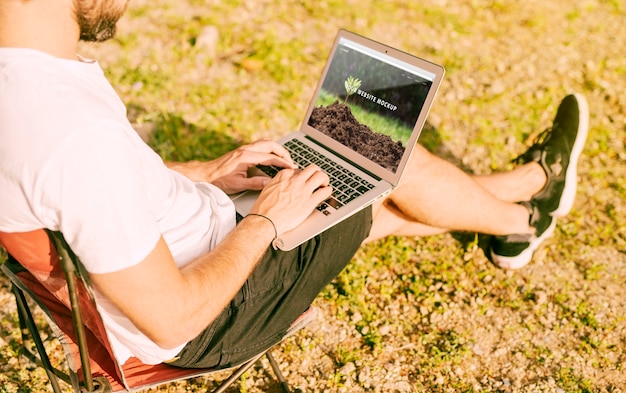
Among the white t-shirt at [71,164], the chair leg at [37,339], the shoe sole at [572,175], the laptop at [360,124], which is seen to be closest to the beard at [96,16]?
the white t-shirt at [71,164]

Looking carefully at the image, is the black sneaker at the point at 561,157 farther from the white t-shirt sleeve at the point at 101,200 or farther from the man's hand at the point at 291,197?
the white t-shirt sleeve at the point at 101,200

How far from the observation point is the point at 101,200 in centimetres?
152

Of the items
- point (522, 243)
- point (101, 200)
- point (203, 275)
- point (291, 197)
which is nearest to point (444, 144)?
point (522, 243)

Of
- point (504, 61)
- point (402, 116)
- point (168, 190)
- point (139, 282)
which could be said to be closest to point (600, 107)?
point (504, 61)

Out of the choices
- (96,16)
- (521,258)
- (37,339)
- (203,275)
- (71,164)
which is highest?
(96,16)

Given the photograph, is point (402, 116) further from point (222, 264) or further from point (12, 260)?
point (12, 260)

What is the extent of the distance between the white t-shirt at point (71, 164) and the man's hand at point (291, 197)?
644 millimetres

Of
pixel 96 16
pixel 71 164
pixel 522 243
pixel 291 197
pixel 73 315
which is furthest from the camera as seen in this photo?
pixel 522 243

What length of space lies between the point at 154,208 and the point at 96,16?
0.63 meters

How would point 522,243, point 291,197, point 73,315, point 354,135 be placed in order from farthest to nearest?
point 522,243 → point 354,135 → point 291,197 → point 73,315

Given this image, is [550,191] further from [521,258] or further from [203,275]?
[203,275]

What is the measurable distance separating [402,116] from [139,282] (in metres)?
1.46

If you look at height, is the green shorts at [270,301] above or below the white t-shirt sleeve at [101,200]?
below

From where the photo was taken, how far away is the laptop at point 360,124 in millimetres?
2533
